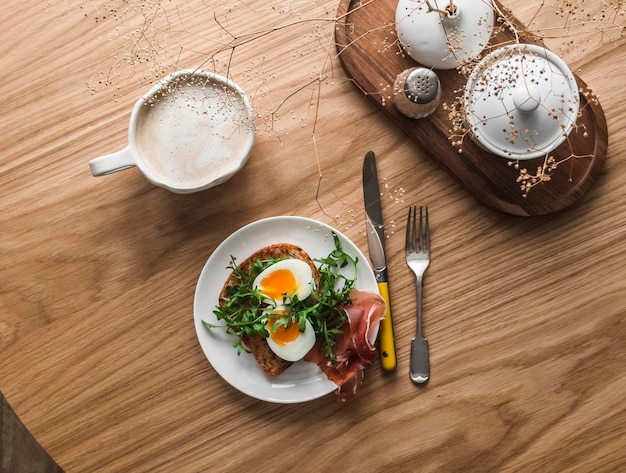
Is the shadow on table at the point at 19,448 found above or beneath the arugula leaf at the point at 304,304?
beneath

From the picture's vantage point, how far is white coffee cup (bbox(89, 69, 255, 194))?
1.25 meters

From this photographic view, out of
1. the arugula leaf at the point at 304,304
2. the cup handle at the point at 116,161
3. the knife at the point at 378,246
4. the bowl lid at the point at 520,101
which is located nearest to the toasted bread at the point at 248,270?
the arugula leaf at the point at 304,304

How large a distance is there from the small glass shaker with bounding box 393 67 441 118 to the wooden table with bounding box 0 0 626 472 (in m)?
0.09

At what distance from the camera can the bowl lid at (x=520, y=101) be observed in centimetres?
110

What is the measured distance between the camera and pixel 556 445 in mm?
1313

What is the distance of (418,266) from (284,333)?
33 cm

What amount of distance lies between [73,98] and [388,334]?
0.89m

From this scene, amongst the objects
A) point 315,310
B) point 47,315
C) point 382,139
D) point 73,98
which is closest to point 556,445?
point 315,310

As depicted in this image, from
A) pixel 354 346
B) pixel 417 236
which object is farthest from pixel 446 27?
pixel 354 346

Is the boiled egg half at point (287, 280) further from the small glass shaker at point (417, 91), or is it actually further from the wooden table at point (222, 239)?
the small glass shaker at point (417, 91)

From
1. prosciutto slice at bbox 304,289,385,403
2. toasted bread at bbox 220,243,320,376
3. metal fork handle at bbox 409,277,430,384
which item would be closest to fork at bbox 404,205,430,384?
metal fork handle at bbox 409,277,430,384

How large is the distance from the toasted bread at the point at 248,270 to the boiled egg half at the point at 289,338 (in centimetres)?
5

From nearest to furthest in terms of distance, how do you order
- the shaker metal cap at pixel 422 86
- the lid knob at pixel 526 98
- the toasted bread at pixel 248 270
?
the lid knob at pixel 526 98
the shaker metal cap at pixel 422 86
the toasted bread at pixel 248 270

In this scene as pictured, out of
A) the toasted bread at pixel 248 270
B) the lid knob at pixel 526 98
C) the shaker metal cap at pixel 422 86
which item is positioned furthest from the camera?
the toasted bread at pixel 248 270
